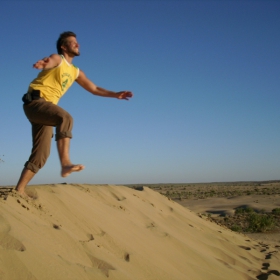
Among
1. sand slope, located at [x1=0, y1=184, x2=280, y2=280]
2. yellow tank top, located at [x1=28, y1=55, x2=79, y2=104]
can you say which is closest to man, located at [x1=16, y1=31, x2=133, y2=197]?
yellow tank top, located at [x1=28, y1=55, x2=79, y2=104]

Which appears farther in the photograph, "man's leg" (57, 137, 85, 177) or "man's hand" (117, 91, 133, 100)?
"man's hand" (117, 91, 133, 100)

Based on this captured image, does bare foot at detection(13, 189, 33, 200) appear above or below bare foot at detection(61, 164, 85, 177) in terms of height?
below

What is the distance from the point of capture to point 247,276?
479 cm

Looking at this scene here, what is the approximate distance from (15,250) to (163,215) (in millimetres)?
4638

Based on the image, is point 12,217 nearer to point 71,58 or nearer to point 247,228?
point 71,58

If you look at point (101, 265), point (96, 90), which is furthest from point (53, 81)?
point (101, 265)

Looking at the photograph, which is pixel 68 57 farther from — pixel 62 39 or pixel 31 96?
pixel 31 96

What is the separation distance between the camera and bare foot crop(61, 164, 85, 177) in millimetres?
3557

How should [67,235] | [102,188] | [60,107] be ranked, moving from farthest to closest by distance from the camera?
[102,188], [60,107], [67,235]

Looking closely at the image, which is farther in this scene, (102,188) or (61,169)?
(102,188)

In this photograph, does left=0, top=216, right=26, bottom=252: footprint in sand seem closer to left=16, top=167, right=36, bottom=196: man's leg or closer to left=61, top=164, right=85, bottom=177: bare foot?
left=61, top=164, right=85, bottom=177: bare foot

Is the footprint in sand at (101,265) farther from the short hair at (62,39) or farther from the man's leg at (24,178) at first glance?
the short hair at (62,39)

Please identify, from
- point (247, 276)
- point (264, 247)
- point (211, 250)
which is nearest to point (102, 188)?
point (211, 250)

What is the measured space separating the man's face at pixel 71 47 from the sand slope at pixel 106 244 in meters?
1.74
